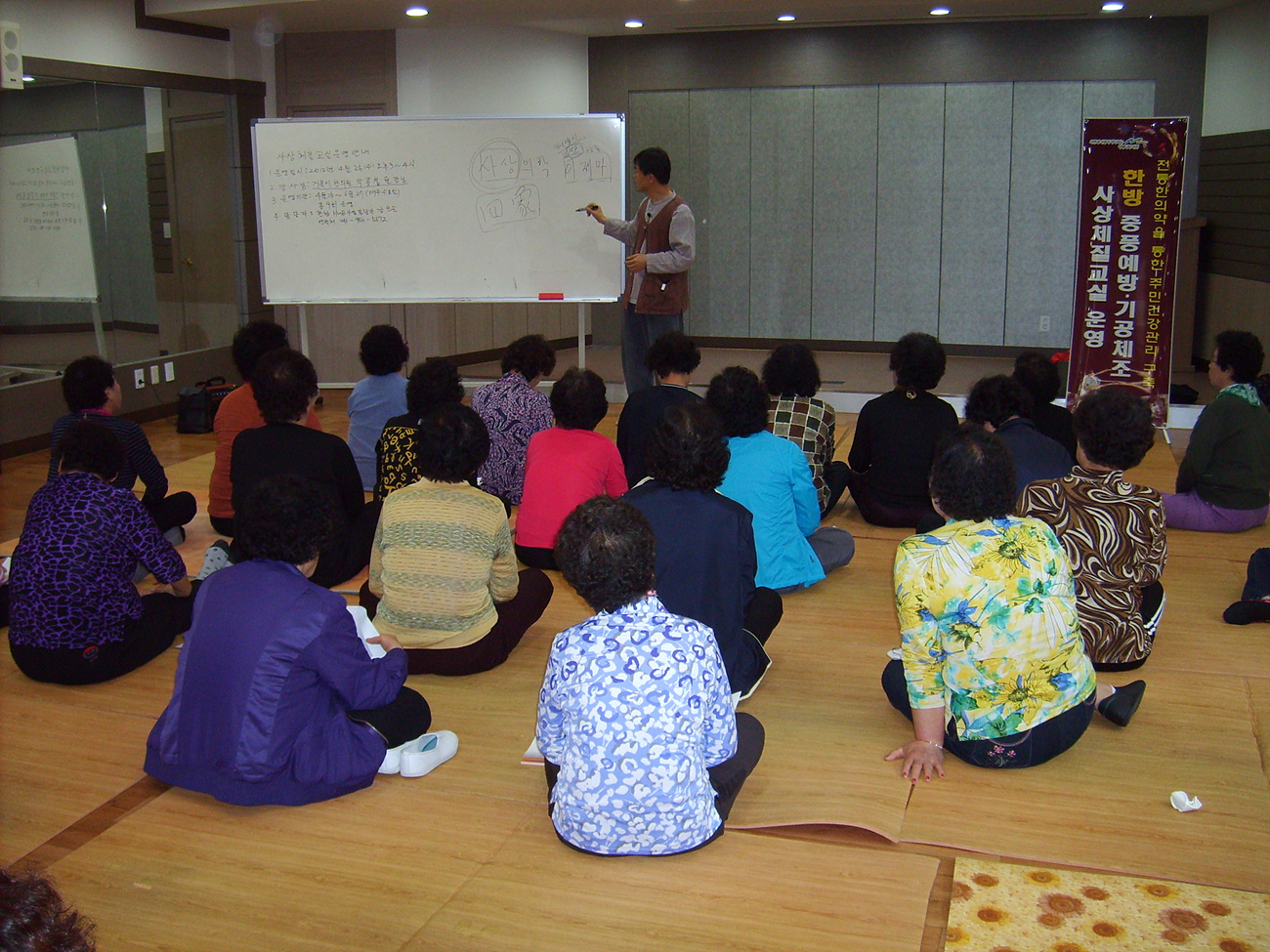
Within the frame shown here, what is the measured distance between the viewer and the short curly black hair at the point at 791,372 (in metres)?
4.61

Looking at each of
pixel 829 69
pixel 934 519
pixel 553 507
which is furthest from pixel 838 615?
pixel 829 69

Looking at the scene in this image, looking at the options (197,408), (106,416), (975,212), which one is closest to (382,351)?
(106,416)

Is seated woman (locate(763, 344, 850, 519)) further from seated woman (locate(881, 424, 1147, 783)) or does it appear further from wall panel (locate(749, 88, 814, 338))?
wall panel (locate(749, 88, 814, 338))

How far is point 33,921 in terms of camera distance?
0.86 m

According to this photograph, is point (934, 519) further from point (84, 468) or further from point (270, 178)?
point (270, 178)

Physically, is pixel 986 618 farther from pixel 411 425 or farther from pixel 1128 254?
pixel 1128 254

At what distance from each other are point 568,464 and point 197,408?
4097 mm

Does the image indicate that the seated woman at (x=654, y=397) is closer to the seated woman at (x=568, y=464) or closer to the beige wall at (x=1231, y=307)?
the seated woman at (x=568, y=464)

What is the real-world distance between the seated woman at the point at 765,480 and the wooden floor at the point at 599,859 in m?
0.49

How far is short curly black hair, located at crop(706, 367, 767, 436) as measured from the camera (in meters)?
3.76

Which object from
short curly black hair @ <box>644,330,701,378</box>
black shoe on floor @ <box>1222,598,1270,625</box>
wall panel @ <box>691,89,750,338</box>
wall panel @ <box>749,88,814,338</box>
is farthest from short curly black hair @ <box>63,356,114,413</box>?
wall panel @ <box>749,88,814,338</box>

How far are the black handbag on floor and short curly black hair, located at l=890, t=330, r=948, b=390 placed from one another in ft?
14.4

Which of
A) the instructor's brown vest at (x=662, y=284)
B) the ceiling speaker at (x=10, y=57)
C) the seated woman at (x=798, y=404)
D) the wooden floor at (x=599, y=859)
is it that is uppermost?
the ceiling speaker at (x=10, y=57)

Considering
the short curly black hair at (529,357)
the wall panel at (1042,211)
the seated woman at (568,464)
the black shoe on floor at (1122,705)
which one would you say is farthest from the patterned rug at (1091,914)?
the wall panel at (1042,211)
